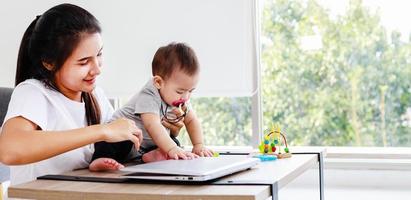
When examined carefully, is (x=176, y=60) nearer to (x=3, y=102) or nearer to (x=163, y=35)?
(x=3, y=102)

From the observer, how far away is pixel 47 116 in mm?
1458

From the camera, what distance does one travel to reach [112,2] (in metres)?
3.50

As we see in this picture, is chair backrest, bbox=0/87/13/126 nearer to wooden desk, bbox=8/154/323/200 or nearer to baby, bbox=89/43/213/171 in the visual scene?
baby, bbox=89/43/213/171

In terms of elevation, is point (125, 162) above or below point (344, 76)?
below

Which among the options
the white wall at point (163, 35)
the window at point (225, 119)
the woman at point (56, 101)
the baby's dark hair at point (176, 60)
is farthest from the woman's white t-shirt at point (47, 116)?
the window at point (225, 119)

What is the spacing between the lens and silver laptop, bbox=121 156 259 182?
113cm

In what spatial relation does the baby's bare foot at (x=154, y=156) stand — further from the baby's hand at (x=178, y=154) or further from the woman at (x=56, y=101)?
the woman at (x=56, y=101)

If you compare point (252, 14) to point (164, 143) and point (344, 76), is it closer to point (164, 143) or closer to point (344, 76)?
point (344, 76)

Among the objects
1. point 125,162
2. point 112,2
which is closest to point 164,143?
point 125,162

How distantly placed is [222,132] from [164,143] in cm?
194

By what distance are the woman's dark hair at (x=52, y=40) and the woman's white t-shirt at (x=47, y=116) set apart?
5 cm

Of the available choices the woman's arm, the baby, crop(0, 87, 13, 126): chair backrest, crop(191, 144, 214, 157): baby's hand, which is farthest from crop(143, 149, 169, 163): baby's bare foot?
crop(0, 87, 13, 126): chair backrest

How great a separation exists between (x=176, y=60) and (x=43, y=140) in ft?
1.68

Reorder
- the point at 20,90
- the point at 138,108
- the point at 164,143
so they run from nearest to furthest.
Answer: the point at 20,90
the point at 164,143
the point at 138,108
